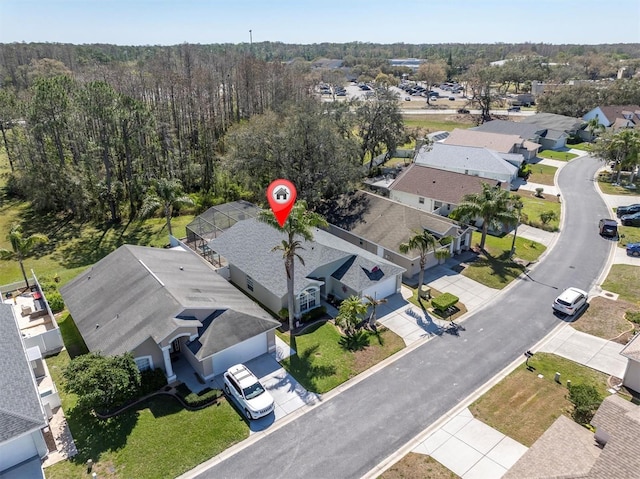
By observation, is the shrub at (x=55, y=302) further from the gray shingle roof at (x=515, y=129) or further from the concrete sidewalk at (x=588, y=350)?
the gray shingle roof at (x=515, y=129)

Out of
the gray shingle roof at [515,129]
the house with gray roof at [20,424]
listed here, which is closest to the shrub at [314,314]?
the house with gray roof at [20,424]

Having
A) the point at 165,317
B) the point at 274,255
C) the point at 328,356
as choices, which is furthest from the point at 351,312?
the point at 165,317

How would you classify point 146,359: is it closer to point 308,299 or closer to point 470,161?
point 308,299

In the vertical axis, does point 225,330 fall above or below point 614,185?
below

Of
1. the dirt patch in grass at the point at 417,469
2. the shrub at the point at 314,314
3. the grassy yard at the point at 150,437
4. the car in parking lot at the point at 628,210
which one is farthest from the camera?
the car in parking lot at the point at 628,210

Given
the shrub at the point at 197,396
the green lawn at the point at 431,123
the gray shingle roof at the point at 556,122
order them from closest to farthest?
the shrub at the point at 197,396, the gray shingle roof at the point at 556,122, the green lawn at the point at 431,123

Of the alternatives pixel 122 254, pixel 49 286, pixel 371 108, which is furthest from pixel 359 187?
pixel 49 286

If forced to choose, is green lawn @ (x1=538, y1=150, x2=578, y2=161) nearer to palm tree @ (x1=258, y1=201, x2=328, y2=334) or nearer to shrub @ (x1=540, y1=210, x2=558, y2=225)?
shrub @ (x1=540, y1=210, x2=558, y2=225)
